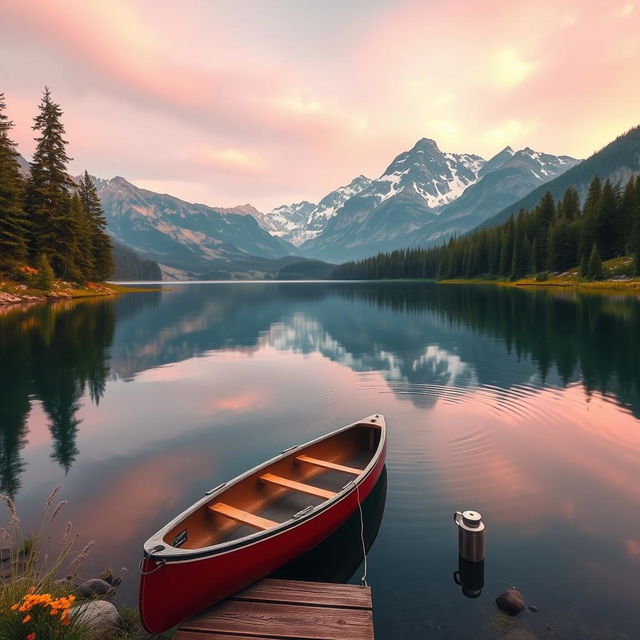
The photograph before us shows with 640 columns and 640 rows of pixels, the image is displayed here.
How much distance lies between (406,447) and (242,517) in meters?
10.1

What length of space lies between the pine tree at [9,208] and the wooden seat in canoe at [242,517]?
86.4 m

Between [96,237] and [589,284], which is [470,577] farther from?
[589,284]

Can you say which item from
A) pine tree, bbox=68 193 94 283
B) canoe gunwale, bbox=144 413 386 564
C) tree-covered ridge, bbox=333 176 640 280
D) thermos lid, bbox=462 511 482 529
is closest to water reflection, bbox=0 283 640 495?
canoe gunwale, bbox=144 413 386 564

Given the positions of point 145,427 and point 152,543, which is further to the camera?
point 145,427

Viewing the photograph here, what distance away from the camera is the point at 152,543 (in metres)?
7.48

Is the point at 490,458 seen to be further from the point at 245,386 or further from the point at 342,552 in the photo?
the point at 245,386

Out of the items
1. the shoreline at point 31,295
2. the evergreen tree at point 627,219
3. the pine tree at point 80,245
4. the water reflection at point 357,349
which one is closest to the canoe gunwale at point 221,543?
the water reflection at point 357,349

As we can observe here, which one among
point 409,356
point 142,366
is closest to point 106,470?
point 142,366

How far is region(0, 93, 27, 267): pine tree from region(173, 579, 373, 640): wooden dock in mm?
88198

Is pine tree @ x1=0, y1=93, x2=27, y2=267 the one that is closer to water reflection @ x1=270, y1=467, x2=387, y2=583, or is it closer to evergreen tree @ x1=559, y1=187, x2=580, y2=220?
water reflection @ x1=270, y1=467, x2=387, y2=583

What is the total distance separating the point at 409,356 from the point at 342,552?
2800 cm

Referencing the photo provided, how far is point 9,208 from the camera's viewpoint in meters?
76.8

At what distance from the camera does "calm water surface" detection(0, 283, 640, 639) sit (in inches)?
379

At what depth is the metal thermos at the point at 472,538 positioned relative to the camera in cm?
977
